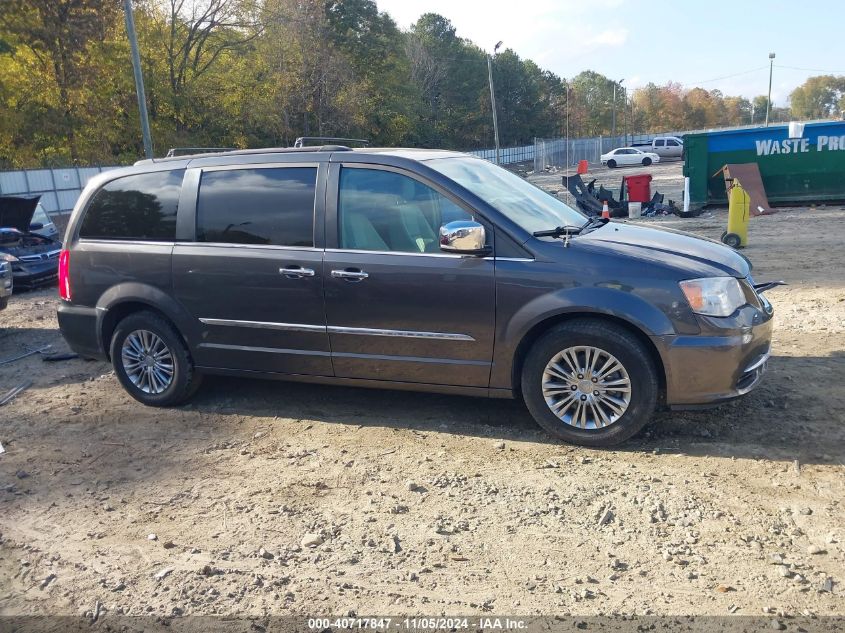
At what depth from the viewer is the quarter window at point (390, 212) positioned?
4.77 m

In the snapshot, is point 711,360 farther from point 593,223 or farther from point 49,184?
point 49,184

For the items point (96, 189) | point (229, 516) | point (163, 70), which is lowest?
point (229, 516)

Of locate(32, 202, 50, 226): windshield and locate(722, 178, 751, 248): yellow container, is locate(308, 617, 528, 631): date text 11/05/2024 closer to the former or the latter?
locate(722, 178, 751, 248): yellow container

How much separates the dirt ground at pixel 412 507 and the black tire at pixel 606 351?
5.2 inches

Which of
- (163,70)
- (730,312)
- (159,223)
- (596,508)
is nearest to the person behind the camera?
(596,508)

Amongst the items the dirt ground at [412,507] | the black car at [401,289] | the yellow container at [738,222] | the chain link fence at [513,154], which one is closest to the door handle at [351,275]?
the black car at [401,289]

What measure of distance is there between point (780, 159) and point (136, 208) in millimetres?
15939

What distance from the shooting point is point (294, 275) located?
5004mm

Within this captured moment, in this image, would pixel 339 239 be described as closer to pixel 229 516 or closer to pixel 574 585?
pixel 229 516

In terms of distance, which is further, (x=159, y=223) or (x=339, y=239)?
(x=159, y=223)

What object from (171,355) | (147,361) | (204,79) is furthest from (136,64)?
(204,79)

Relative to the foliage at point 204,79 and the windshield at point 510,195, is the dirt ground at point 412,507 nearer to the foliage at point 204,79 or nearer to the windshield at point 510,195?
the windshield at point 510,195

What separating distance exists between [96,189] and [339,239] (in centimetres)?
233

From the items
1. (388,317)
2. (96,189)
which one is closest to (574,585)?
(388,317)
